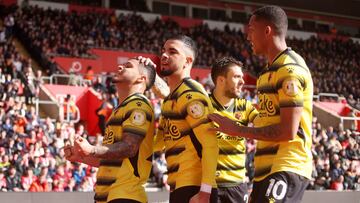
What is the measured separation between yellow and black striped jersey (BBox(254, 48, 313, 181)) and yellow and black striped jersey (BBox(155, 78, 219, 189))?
17.6 inches

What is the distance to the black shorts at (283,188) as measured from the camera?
4.19 meters

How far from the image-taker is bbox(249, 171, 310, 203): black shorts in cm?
419

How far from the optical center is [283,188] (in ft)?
13.7

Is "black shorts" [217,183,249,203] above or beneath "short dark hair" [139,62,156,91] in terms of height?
beneath

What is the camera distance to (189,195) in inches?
189

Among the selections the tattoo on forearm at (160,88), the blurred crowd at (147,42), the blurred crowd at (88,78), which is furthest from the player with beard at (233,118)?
the blurred crowd at (147,42)

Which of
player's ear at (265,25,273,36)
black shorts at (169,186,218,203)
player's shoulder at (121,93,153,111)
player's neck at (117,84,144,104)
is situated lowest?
black shorts at (169,186,218,203)

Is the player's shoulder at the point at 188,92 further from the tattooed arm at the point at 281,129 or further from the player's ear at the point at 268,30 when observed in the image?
the player's ear at the point at 268,30

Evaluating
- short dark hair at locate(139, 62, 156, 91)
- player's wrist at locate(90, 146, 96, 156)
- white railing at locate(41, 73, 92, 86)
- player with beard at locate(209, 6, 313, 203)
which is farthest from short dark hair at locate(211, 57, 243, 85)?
white railing at locate(41, 73, 92, 86)

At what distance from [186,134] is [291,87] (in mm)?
1064

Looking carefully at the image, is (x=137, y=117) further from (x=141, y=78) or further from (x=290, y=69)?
(x=290, y=69)

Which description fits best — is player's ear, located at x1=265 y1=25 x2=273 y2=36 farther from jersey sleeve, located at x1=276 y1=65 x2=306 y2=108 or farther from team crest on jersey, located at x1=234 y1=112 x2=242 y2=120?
team crest on jersey, located at x1=234 y1=112 x2=242 y2=120

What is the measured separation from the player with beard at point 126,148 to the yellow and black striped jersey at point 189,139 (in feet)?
0.86

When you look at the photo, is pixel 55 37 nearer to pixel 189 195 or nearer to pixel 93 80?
pixel 93 80
